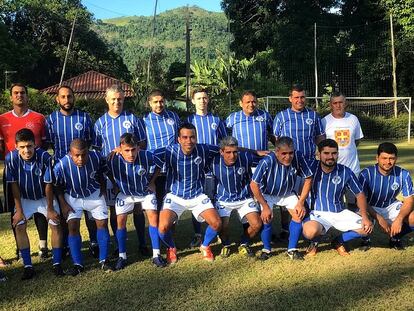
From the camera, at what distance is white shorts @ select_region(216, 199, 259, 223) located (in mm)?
5030

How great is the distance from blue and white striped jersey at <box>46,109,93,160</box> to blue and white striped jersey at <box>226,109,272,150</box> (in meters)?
1.72

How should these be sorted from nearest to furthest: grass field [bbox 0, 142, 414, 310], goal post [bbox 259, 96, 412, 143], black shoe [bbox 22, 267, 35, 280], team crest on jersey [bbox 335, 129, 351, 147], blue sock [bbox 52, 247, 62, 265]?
grass field [bbox 0, 142, 414, 310] → black shoe [bbox 22, 267, 35, 280] → blue sock [bbox 52, 247, 62, 265] → team crest on jersey [bbox 335, 129, 351, 147] → goal post [bbox 259, 96, 412, 143]

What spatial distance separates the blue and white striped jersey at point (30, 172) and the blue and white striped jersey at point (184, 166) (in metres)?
1.08

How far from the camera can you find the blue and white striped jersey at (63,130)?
499cm

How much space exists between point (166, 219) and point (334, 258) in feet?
5.72

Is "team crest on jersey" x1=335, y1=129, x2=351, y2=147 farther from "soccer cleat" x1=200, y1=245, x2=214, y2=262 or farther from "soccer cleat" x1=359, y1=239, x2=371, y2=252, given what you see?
"soccer cleat" x1=200, y1=245, x2=214, y2=262

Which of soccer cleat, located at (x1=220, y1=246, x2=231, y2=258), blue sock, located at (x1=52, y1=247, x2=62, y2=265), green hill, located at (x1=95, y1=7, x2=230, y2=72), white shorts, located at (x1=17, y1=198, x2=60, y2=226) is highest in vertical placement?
green hill, located at (x1=95, y1=7, x2=230, y2=72)

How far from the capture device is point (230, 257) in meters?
4.94

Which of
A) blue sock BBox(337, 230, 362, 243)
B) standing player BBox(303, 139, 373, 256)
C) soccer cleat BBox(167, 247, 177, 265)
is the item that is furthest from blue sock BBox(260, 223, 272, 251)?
soccer cleat BBox(167, 247, 177, 265)

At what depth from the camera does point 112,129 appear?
508 centimetres

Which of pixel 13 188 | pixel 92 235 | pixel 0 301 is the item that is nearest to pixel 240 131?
pixel 92 235

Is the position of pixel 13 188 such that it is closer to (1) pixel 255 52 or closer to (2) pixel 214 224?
(2) pixel 214 224

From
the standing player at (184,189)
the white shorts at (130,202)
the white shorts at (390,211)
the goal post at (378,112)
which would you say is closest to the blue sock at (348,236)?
the white shorts at (390,211)

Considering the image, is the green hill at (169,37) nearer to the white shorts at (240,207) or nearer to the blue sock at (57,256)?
the white shorts at (240,207)
